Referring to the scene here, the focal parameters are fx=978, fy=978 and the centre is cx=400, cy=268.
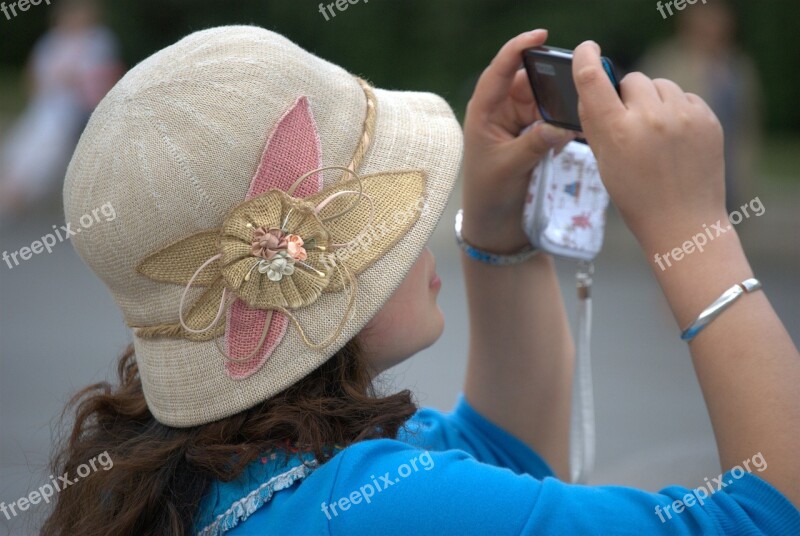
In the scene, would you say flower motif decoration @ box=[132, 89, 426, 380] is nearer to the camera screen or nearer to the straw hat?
the straw hat

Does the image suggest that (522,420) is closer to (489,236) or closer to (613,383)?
(489,236)

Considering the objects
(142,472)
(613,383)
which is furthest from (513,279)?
(613,383)

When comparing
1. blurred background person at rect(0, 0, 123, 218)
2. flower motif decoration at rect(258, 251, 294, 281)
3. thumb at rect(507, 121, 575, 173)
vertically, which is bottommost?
blurred background person at rect(0, 0, 123, 218)

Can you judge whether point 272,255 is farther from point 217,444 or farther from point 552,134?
point 552,134

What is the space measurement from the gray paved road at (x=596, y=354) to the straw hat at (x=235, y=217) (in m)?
1.67

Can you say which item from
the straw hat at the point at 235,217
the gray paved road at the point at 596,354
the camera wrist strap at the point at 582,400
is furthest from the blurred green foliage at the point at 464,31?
the straw hat at the point at 235,217

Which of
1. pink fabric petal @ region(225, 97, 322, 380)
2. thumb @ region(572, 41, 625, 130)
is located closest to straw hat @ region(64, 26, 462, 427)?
pink fabric petal @ region(225, 97, 322, 380)

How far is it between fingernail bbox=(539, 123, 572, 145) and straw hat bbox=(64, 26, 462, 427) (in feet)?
1.25

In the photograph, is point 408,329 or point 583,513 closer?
point 583,513

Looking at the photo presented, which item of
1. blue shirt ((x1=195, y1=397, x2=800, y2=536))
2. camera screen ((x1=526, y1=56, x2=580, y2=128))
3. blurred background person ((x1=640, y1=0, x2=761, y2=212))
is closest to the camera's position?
blue shirt ((x1=195, y1=397, x2=800, y2=536))

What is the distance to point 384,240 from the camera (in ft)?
4.98

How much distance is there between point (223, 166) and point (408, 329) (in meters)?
0.41

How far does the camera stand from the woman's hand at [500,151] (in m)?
Answer: 1.87

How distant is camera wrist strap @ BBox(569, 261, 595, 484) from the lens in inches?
78.2
